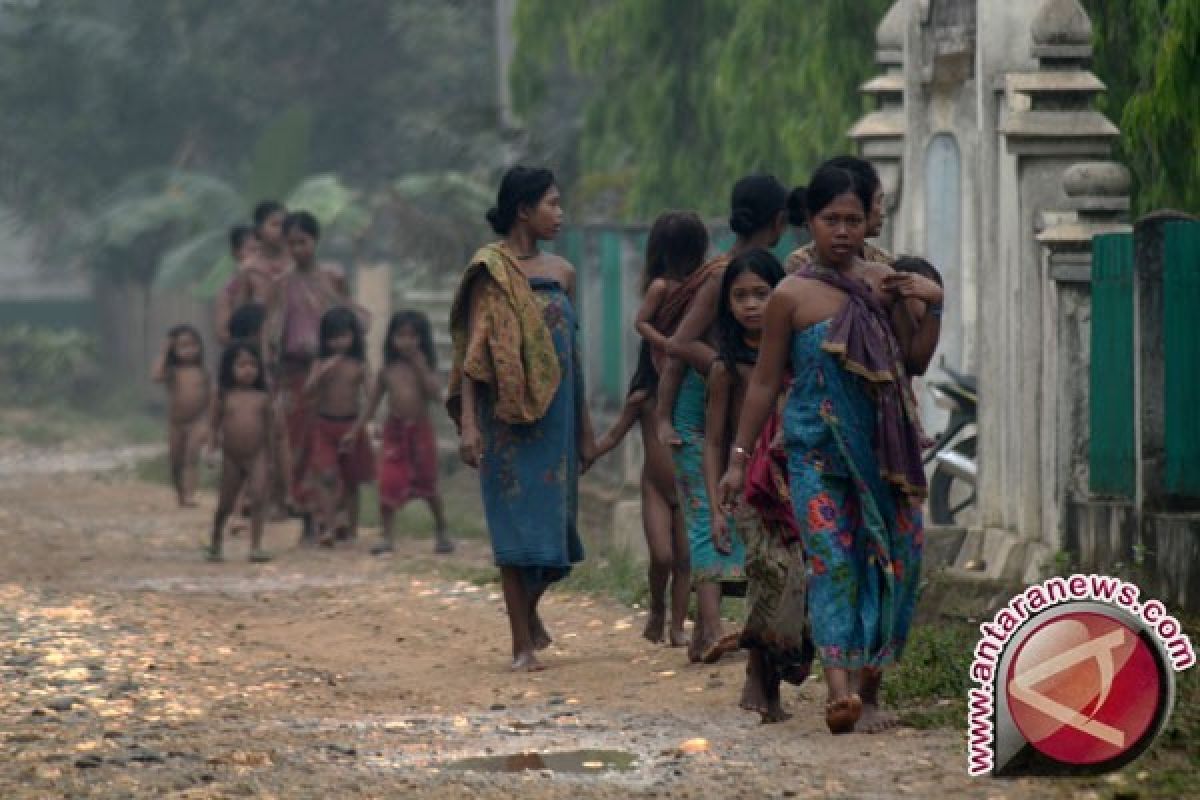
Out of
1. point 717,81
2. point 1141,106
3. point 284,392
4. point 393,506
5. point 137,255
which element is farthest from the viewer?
point 137,255

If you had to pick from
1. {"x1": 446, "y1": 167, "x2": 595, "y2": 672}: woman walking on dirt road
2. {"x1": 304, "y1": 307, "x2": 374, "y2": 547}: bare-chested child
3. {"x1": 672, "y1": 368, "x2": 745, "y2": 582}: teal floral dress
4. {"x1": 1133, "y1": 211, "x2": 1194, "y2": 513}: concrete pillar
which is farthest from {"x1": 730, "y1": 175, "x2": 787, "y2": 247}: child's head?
{"x1": 304, "y1": 307, "x2": 374, "y2": 547}: bare-chested child

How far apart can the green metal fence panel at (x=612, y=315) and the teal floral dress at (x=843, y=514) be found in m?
12.2

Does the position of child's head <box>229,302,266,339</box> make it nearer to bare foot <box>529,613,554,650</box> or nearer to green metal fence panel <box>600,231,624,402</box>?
green metal fence panel <box>600,231,624,402</box>

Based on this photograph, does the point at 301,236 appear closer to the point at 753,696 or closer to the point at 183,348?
the point at 183,348

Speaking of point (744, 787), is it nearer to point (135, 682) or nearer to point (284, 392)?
point (135, 682)

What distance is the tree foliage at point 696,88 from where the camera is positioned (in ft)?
62.4

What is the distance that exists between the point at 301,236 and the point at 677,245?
745cm

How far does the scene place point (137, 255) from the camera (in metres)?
39.5

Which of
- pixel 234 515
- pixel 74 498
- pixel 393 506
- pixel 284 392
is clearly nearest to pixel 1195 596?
pixel 393 506

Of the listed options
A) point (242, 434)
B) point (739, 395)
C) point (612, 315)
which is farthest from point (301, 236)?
point (739, 395)

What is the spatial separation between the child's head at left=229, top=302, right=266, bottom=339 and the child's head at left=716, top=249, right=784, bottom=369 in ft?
27.6

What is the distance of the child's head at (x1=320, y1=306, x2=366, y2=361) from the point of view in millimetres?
16453

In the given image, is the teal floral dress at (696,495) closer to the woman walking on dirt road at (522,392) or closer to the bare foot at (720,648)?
the bare foot at (720,648)

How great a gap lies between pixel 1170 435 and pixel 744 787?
398cm
